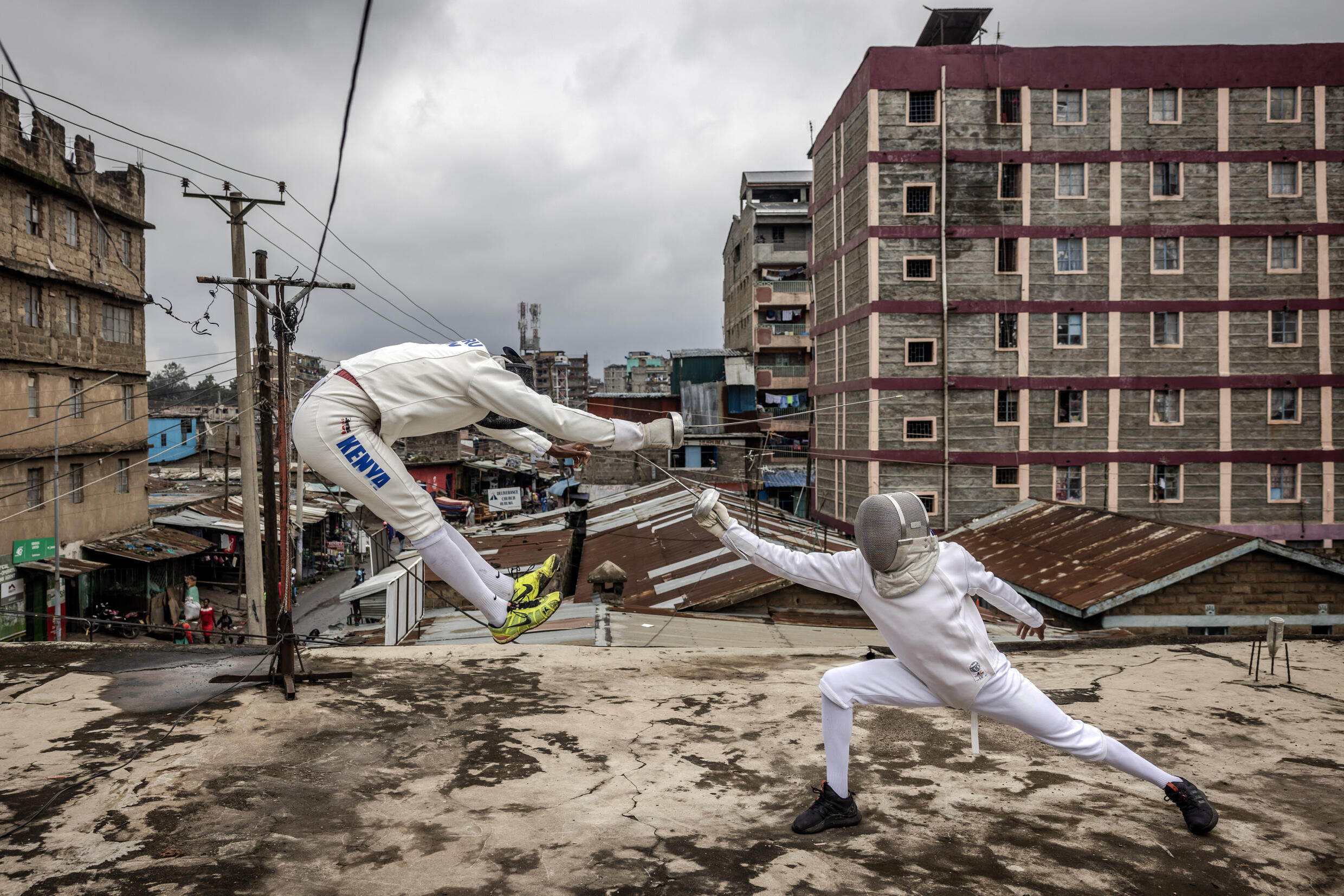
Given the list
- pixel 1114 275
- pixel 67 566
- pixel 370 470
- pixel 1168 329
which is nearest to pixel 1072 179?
pixel 1114 275

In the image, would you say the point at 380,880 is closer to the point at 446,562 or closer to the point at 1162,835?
the point at 446,562

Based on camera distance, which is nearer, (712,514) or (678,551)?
(712,514)

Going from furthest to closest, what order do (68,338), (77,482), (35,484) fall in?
(77,482) < (68,338) < (35,484)

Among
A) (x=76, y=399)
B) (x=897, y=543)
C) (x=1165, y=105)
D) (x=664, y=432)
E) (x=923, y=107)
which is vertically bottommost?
(x=897, y=543)

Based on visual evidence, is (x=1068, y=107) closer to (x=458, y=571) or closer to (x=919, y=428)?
(x=919, y=428)

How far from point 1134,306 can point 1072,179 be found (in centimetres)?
451

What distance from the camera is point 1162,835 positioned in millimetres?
4332

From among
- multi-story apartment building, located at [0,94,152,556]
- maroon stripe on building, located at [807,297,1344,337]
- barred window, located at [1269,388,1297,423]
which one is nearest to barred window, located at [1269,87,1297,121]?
maroon stripe on building, located at [807,297,1344,337]

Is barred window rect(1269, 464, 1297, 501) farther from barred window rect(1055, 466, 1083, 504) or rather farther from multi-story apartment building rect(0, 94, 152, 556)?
multi-story apartment building rect(0, 94, 152, 556)

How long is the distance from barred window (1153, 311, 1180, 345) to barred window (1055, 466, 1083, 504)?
479 cm

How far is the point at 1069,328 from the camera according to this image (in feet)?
84.7

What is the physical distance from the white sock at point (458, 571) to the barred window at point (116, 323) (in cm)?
2243

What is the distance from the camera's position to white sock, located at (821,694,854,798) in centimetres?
443

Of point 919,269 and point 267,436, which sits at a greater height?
point 919,269
